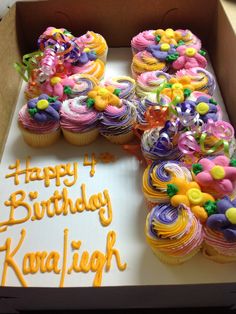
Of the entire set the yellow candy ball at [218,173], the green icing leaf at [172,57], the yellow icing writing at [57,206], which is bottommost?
the yellow icing writing at [57,206]

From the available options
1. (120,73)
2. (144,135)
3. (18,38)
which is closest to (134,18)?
(120,73)

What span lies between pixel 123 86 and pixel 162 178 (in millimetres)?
489

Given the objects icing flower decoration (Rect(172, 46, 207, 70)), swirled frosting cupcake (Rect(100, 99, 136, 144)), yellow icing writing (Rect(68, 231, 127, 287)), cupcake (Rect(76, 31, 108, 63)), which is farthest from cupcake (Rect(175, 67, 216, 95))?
yellow icing writing (Rect(68, 231, 127, 287))

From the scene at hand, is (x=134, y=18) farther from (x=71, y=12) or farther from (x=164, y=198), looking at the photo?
(x=164, y=198)

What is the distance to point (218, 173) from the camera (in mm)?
1070

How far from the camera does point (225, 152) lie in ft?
3.80

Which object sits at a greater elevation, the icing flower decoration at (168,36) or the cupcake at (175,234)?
the icing flower decoration at (168,36)

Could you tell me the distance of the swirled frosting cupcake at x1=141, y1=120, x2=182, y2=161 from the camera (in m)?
1.21

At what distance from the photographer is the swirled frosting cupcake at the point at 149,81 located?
4.74ft

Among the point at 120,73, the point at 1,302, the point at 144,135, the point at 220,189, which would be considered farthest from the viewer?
the point at 120,73

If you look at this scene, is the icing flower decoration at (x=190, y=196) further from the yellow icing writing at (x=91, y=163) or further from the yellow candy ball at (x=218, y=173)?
the yellow icing writing at (x=91, y=163)

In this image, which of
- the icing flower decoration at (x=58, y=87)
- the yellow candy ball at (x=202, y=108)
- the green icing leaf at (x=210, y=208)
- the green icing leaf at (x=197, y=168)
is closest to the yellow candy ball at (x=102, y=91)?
the icing flower decoration at (x=58, y=87)

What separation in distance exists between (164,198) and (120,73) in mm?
787

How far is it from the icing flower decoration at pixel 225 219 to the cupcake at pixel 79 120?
1.79 feet
